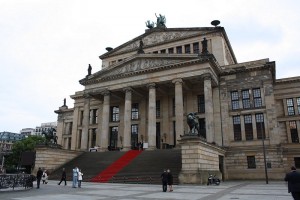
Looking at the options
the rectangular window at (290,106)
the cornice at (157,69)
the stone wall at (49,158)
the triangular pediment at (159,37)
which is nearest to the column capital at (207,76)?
the cornice at (157,69)

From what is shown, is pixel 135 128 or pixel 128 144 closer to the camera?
pixel 128 144

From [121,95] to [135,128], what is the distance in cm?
642

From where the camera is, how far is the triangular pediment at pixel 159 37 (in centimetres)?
4862

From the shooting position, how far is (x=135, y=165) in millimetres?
32469

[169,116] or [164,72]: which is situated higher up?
[164,72]

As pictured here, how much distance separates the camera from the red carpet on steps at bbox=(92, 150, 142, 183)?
30094 mm

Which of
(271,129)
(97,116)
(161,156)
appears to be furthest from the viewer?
(97,116)

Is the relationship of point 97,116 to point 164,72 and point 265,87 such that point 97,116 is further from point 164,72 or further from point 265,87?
point 265,87

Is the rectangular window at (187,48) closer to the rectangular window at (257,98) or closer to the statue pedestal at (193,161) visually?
the rectangular window at (257,98)

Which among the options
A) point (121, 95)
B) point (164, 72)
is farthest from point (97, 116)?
point (164, 72)

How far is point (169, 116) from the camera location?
45.9m

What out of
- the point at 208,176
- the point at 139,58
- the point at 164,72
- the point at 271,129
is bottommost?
the point at 208,176

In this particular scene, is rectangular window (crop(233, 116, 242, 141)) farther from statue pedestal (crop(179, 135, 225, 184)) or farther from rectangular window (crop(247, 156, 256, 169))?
statue pedestal (crop(179, 135, 225, 184))

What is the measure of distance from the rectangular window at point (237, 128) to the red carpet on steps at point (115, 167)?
14808 mm
